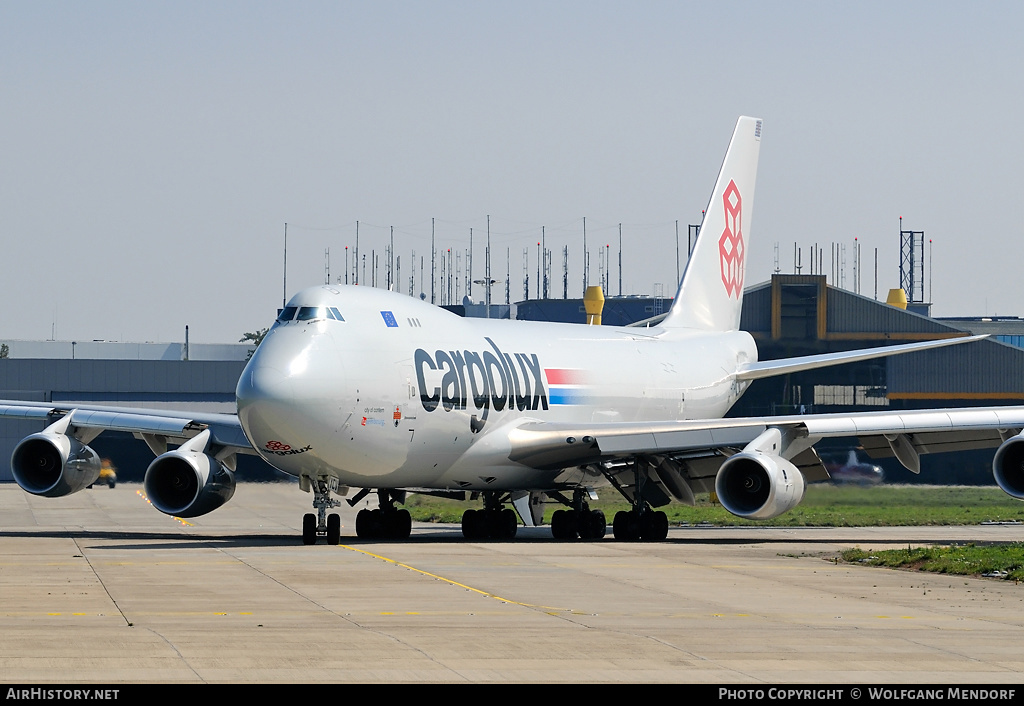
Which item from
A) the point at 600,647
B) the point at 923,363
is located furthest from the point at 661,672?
the point at 923,363

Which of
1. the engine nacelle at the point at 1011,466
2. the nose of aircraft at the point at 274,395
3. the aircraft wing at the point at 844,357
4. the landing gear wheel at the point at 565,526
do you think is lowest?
the landing gear wheel at the point at 565,526

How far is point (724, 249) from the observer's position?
4544 cm

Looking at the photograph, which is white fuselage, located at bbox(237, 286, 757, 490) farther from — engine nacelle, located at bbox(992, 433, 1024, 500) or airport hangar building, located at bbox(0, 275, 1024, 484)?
airport hangar building, located at bbox(0, 275, 1024, 484)

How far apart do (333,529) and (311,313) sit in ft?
13.1

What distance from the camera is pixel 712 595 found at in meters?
20.0

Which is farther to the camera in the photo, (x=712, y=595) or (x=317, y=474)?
(x=317, y=474)

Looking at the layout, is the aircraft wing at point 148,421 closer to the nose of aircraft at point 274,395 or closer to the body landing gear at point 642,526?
the nose of aircraft at point 274,395

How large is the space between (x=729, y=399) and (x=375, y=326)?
639 inches

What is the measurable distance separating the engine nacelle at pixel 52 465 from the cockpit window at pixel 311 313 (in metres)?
7.13

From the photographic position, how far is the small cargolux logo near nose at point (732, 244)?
45.1 meters

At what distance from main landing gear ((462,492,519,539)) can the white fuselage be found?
664 mm

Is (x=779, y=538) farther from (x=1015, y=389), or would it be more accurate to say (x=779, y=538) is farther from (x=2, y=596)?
(x=1015, y=389)

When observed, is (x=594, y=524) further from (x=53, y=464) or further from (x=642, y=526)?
(x=53, y=464)

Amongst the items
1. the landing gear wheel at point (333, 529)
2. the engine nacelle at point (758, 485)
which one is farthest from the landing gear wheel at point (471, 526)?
the engine nacelle at point (758, 485)
